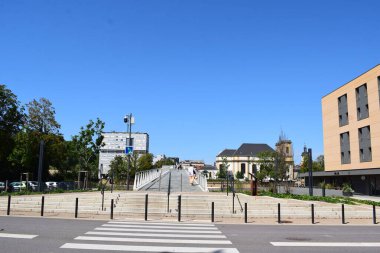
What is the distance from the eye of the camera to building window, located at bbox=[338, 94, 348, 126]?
56659 mm

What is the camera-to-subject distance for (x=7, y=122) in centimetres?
5244

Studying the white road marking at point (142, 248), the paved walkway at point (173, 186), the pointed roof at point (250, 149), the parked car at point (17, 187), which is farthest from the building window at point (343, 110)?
the pointed roof at point (250, 149)

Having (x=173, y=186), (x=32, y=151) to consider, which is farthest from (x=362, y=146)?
(x=32, y=151)

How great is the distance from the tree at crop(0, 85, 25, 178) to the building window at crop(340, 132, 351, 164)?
48.2 metres

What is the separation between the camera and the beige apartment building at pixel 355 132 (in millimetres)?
47750

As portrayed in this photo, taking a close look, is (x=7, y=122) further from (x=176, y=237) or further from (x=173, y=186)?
(x=176, y=237)

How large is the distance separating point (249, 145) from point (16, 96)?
110 meters

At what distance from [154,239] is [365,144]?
46.0 meters

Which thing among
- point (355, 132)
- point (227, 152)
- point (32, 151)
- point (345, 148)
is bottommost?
point (32, 151)

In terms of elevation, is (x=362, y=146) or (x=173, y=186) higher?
(x=362, y=146)

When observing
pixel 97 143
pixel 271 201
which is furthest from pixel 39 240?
pixel 97 143

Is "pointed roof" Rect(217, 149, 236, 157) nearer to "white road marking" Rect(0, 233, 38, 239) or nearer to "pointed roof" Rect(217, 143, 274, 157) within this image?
"pointed roof" Rect(217, 143, 274, 157)

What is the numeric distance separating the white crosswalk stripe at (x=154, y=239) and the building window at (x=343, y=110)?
4722 cm

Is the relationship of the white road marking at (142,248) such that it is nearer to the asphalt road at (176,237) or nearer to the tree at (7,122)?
the asphalt road at (176,237)
